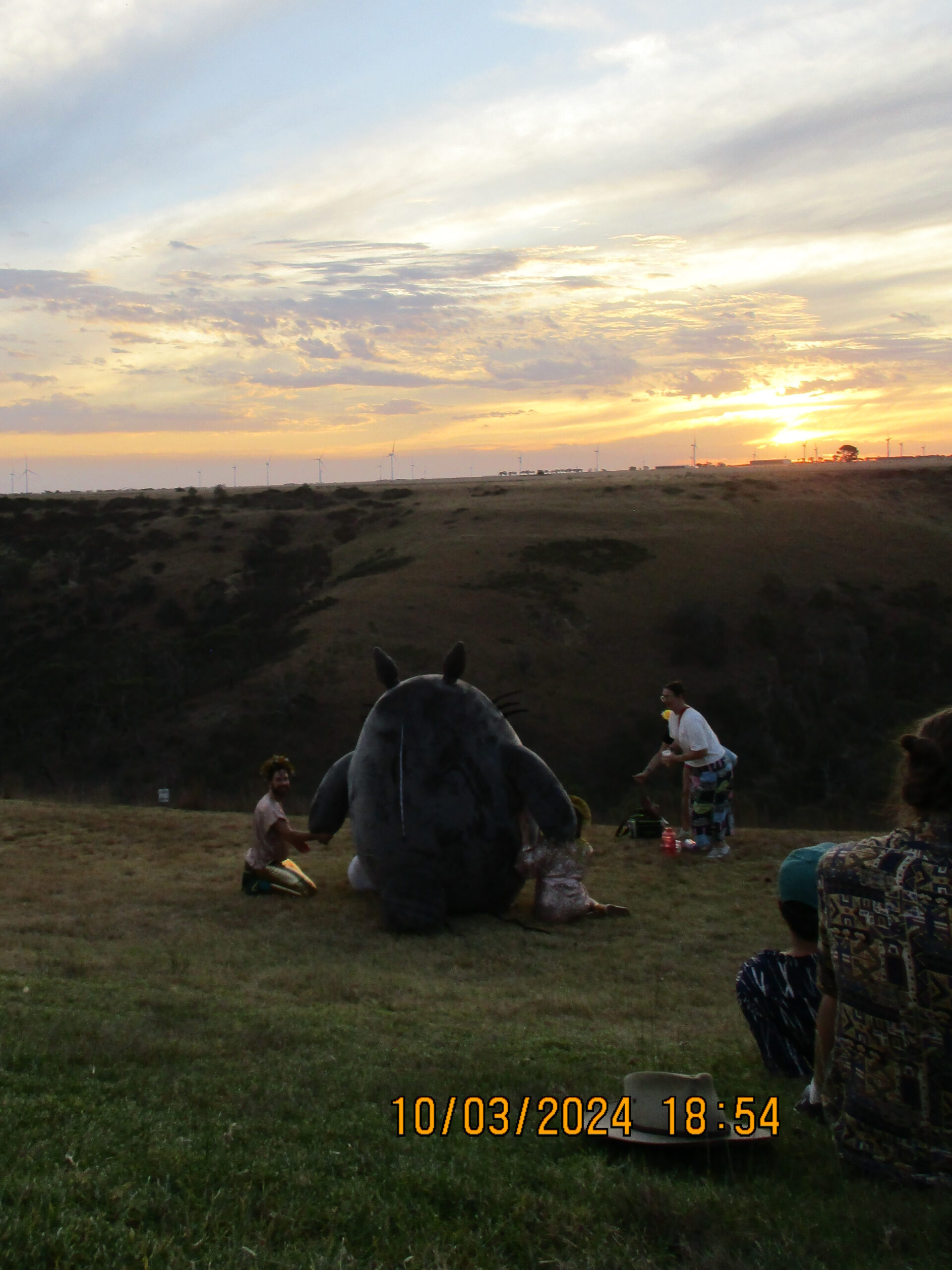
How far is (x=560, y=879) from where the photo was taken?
8.69m

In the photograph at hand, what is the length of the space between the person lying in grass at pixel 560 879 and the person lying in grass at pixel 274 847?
1.93 metres

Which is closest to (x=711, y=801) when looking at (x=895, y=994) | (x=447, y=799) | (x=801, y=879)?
(x=447, y=799)

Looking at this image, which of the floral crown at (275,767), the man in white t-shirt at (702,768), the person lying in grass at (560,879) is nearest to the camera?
the person lying in grass at (560,879)

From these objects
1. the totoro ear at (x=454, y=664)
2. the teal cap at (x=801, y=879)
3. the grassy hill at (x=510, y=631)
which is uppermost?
the totoro ear at (x=454, y=664)

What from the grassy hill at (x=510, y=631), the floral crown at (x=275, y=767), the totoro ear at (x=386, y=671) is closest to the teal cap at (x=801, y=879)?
the totoro ear at (x=386, y=671)

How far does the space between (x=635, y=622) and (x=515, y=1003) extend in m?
33.2

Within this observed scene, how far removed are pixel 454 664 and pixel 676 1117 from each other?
5585mm

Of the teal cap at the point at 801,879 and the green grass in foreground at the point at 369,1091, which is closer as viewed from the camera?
the green grass in foreground at the point at 369,1091

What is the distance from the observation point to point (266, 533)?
52.9 metres

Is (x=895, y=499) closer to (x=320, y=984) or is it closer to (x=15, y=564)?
(x=15, y=564)
